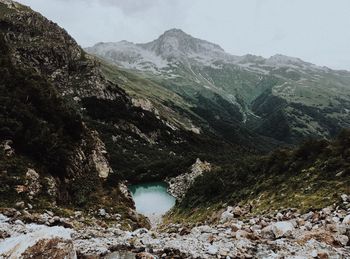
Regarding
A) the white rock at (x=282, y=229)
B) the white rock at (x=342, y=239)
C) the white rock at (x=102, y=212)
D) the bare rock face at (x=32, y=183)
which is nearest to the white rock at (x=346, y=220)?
the white rock at (x=342, y=239)

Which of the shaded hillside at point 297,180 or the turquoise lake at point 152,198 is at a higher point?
the shaded hillside at point 297,180

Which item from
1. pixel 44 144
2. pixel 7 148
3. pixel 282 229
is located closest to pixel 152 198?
pixel 44 144

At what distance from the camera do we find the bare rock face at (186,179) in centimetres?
10776

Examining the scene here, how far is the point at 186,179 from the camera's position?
115688mm

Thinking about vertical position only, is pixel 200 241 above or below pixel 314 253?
below

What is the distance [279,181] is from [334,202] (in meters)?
13.6

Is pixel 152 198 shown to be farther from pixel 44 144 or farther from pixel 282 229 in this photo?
pixel 282 229

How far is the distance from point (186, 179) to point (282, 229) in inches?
3932

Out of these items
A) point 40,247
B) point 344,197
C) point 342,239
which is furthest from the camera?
point 344,197

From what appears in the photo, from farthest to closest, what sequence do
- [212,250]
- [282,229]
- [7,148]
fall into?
[7,148] → [282,229] → [212,250]

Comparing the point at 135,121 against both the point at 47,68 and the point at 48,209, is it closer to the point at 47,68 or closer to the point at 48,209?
the point at 47,68

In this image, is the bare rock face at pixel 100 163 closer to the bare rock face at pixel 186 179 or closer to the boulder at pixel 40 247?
the boulder at pixel 40 247

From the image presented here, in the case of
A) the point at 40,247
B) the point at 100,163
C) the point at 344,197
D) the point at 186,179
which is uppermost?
the point at 344,197

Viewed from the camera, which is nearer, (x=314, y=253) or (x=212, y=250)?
(x=314, y=253)
